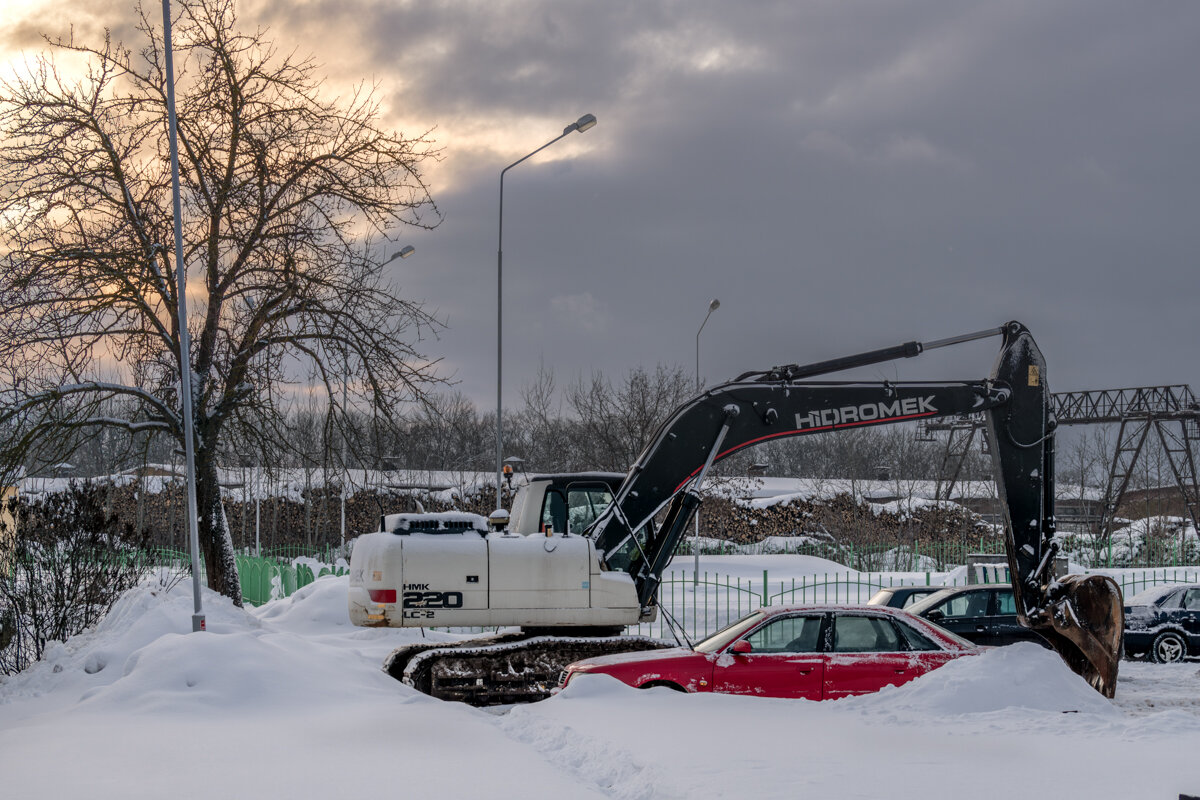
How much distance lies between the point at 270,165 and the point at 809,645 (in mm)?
13370

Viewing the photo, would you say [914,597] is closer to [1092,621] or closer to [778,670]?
[1092,621]

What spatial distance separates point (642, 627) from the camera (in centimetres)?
2152

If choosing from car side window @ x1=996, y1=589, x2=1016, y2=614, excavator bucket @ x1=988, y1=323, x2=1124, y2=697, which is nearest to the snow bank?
excavator bucket @ x1=988, y1=323, x2=1124, y2=697

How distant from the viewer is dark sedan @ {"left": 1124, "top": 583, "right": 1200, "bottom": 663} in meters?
17.0

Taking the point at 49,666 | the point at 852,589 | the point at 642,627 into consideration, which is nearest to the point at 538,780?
the point at 49,666

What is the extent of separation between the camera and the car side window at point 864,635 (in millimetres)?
10742

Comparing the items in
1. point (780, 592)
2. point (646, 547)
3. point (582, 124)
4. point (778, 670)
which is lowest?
point (780, 592)

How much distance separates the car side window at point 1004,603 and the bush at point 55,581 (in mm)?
12955

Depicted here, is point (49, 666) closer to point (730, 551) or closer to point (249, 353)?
point (249, 353)

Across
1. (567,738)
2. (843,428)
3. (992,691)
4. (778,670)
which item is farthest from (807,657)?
(843,428)

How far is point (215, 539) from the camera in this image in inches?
779

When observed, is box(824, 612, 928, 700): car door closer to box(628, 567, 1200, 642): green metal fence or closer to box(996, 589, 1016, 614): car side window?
box(996, 589, 1016, 614): car side window

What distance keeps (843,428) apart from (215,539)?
39.8 ft

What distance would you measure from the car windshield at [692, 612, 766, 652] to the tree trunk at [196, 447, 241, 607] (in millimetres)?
11494
